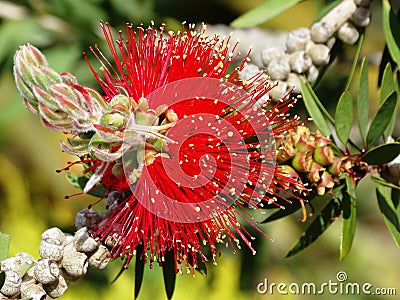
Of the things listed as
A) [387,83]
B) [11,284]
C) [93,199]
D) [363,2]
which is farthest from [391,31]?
[93,199]

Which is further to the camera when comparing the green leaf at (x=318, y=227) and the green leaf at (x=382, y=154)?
the green leaf at (x=318, y=227)

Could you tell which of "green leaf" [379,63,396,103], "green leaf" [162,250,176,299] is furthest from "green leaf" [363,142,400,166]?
"green leaf" [162,250,176,299]

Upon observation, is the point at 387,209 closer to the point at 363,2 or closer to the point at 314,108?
the point at 314,108

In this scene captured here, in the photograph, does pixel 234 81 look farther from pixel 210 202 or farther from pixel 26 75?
pixel 26 75

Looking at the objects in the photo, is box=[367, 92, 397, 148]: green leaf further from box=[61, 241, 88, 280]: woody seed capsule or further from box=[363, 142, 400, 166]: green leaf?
box=[61, 241, 88, 280]: woody seed capsule

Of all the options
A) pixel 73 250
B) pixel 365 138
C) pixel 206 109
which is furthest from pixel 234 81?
pixel 73 250

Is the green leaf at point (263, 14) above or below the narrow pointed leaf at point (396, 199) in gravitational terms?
above

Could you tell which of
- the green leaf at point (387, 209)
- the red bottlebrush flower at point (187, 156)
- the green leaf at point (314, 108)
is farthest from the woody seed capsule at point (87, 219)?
the green leaf at point (387, 209)

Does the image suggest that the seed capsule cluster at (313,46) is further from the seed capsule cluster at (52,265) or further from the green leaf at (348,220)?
the seed capsule cluster at (52,265)
